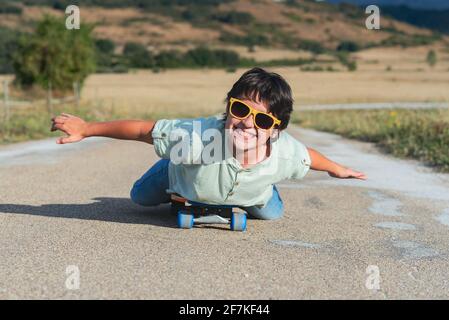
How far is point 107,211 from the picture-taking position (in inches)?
269

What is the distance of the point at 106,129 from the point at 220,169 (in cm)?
79

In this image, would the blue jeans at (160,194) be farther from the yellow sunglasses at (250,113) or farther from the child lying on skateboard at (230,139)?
the yellow sunglasses at (250,113)

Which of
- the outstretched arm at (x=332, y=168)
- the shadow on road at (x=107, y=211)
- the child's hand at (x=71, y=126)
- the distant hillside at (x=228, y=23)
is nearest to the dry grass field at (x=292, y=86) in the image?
the shadow on road at (x=107, y=211)

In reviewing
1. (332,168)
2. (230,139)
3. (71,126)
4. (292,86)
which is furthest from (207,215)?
(292,86)

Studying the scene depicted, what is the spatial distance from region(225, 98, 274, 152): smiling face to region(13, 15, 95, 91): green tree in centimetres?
3250

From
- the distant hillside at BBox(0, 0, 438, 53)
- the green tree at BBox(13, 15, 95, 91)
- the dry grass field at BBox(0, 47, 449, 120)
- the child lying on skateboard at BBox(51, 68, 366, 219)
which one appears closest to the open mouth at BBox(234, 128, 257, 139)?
the child lying on skateboard at BBox(51, 68, 366, 219)

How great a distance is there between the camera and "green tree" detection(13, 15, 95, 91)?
1507 inches

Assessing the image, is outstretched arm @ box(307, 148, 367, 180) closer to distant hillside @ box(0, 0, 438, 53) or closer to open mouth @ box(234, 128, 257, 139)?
open mouth @ box(234, 128, 257, 139)

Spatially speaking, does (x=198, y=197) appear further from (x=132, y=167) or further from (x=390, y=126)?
(x=390, y=126)

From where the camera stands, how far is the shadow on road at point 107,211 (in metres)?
6.37

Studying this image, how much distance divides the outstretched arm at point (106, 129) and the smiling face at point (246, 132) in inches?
20.9

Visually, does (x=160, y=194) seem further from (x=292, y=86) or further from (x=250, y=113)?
(x=292, y=86)

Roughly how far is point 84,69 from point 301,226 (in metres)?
36.1

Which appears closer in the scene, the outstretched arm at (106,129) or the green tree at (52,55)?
the outstretched arm at (106,129)
